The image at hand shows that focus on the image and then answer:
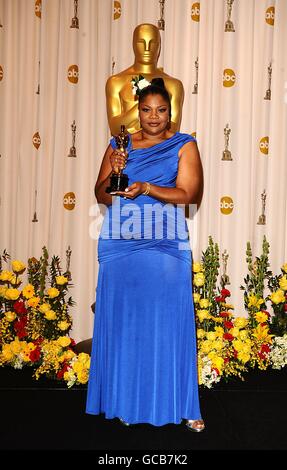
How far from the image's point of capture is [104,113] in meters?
3.69

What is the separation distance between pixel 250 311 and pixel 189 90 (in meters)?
1.56

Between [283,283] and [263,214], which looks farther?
[263,214]

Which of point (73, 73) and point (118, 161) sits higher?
point (73, 73)

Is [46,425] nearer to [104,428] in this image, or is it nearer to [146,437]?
[104,428]

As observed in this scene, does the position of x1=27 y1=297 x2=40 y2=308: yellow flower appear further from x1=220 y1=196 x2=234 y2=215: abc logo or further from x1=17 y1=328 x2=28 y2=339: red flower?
x1=220 y1=196 x2=234 y2=215: abc logo

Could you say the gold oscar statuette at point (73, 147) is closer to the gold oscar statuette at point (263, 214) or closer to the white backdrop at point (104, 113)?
the white backdrop at point (104, 113)

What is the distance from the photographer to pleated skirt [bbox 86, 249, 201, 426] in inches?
83.8

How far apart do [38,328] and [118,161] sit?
159 centimetres

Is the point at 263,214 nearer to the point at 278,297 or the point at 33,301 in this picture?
the point at 278,297

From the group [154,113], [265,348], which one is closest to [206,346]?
[265,348]

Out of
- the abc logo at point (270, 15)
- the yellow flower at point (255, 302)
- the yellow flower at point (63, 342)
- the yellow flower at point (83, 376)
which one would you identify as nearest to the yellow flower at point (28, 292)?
the yellow flower at point (63, 342)
